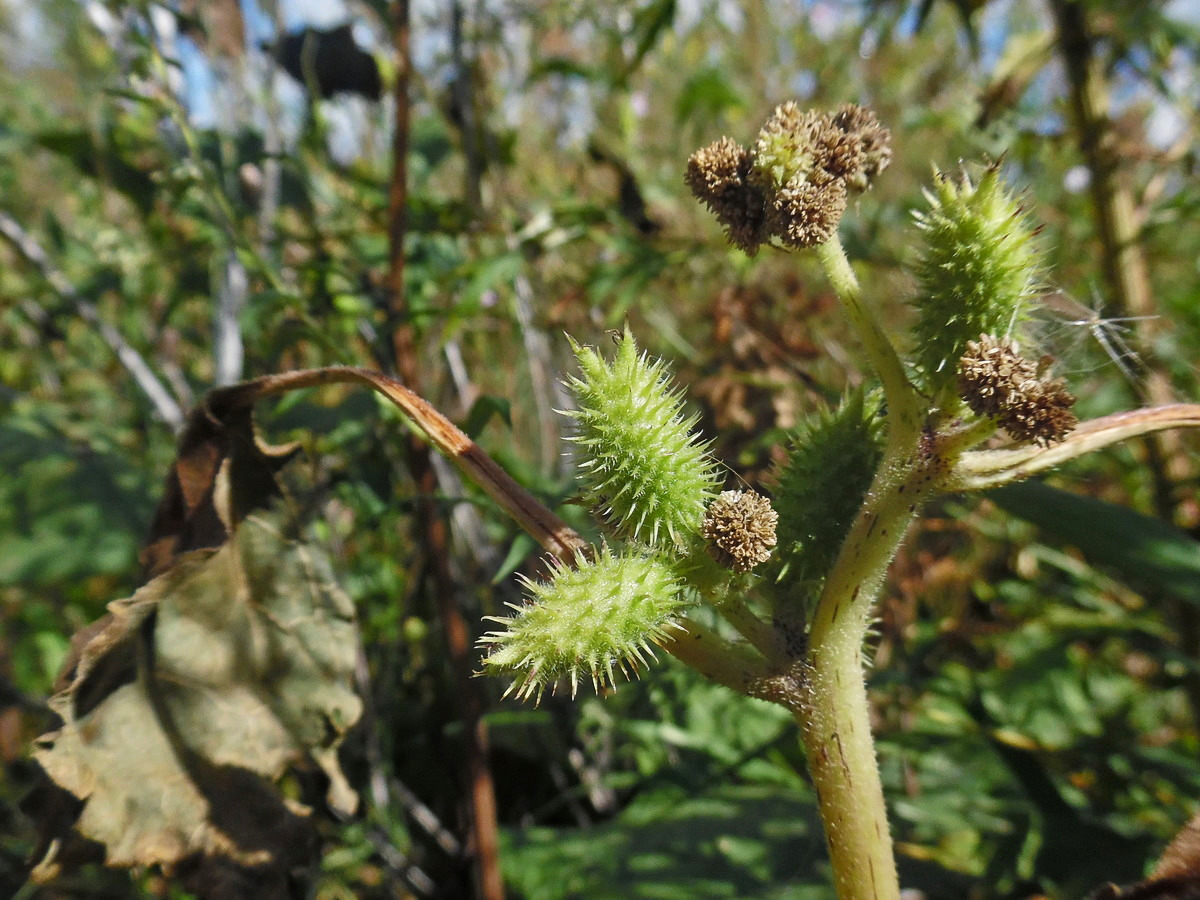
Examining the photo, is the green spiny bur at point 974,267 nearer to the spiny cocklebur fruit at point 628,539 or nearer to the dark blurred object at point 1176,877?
the spiny cocklebur fruit at point 628,539

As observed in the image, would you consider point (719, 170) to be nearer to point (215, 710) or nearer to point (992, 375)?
point (992, 375)

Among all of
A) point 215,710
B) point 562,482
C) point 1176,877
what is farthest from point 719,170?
point 562,482

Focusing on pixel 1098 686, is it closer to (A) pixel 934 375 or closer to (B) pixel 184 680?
(A) pixel 934 375

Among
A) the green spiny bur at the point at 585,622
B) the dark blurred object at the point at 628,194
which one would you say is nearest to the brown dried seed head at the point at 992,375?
the green spiny bur at the point at 585,622

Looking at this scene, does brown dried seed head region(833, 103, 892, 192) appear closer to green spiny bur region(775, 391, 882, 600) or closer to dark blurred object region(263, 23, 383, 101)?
green spiny bur region(775, 391, 882, 600)

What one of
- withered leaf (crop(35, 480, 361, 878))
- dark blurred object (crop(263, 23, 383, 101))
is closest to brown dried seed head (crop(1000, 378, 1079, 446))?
withered leaf (crop(35, 480, 361, 878))

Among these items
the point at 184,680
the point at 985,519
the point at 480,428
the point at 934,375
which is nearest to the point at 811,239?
the point at 934,375

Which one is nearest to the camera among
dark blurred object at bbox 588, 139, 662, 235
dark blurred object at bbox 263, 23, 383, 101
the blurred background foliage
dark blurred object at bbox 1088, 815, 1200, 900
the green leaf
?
dark blurred object at bbox 1088, 815, 1200, 900
